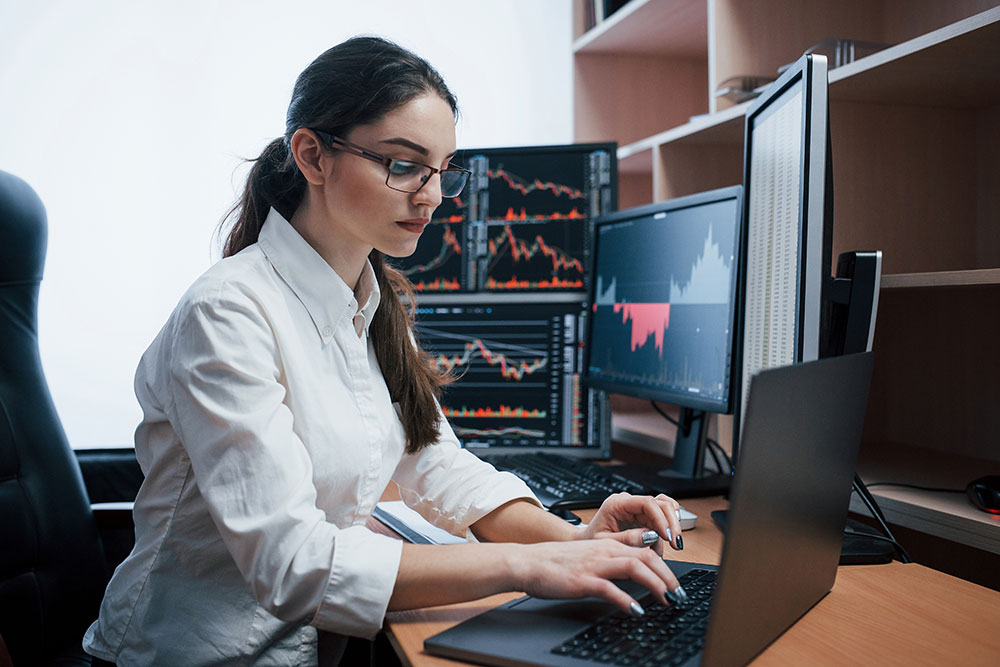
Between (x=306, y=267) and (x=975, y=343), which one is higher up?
(x=306, y=267)

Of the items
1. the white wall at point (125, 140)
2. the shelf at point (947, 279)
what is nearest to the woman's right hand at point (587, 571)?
the shelf at point (947, 279)

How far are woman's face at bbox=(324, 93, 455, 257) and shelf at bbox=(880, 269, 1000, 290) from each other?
672mm

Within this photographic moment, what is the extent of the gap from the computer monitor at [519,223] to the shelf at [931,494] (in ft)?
2.33

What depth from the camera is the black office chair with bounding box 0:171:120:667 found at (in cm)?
121

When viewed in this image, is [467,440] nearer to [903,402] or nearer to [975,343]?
[903,402]

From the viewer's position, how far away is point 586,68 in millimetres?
2279

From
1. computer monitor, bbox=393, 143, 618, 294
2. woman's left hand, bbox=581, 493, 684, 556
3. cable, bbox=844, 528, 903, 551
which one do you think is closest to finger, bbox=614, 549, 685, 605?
woman's left hand, bbox=581, 493, 684, 556

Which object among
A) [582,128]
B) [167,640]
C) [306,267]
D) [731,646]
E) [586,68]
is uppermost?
[586,68]

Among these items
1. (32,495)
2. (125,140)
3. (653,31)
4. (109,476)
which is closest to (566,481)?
(32,495)

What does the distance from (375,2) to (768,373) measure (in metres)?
2.05

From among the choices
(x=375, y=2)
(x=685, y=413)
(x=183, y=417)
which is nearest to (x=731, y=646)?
(x=183, y=417)

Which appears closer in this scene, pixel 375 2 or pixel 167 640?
pixel 167 640

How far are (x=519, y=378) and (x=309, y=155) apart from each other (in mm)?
868

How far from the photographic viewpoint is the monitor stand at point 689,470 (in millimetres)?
1391
